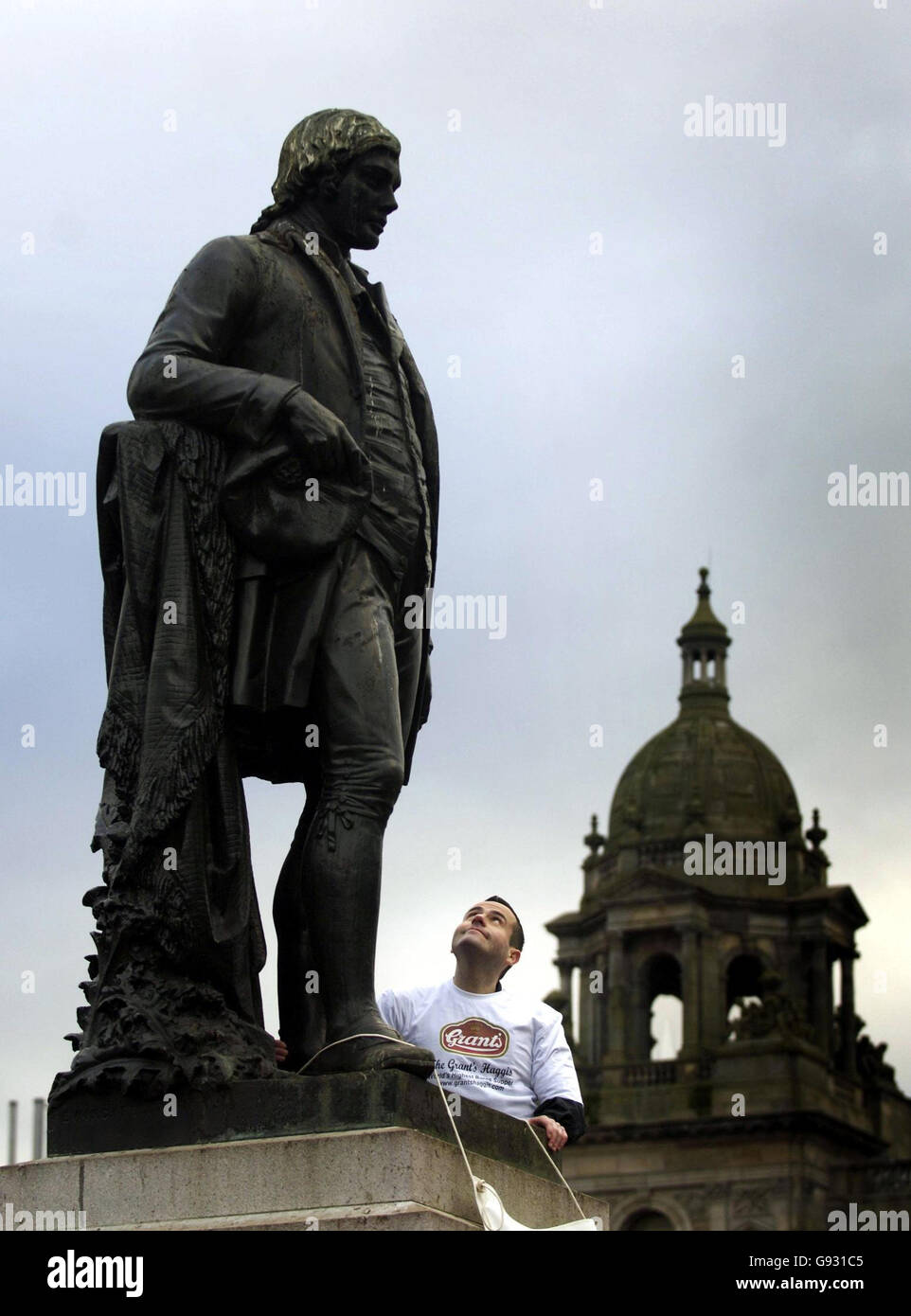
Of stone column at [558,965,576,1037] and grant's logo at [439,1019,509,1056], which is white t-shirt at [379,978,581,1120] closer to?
grant's logo at [439,1019,509,1056]

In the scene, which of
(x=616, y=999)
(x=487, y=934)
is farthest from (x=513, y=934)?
(x=616, y=999)

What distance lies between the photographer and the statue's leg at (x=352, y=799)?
888 cm

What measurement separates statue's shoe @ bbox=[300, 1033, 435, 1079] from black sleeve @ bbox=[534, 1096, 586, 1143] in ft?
2.77

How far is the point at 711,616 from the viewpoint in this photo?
97.3 m

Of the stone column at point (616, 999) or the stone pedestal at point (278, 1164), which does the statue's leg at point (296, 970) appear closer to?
the stone pedestal at point (278, 1164)

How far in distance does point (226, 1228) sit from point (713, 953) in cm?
8384

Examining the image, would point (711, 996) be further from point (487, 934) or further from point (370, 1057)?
point (370, 1057)

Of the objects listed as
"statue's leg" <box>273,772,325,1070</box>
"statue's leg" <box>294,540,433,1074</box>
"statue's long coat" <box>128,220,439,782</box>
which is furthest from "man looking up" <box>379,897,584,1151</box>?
"statue's long coat" <box>128,220,439,782</box>

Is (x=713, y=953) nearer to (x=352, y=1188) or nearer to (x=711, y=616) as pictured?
(x=711, y=616)

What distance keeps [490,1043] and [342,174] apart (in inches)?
126

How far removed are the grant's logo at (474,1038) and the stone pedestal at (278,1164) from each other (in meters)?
0.69
